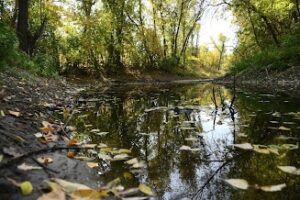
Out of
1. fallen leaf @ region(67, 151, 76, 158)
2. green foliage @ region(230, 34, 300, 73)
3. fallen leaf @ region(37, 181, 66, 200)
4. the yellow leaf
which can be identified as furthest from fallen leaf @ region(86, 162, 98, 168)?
green foliage @ region(230, 34, 300, 73)

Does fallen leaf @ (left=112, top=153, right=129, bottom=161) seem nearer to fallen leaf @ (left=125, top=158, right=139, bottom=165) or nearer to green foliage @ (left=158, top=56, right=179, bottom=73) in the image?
fallen leaf @ (left=125, top=158, right=139, bottom=165)

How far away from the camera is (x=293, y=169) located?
300 cm

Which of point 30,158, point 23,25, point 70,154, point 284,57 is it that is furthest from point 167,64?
point 30,158

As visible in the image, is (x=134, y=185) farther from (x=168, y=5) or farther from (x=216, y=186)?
(x=168, y=5)

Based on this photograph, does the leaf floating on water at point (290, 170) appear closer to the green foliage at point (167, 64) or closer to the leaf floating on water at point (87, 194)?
the leaf floating on water at point (87, 194)

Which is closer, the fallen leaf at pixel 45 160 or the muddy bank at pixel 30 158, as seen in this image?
the muddy bank at pixel 30 158

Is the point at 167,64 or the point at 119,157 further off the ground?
the point at 167,64

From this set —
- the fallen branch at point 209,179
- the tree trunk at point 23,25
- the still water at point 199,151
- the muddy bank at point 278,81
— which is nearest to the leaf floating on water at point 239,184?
the still water at point 199,151

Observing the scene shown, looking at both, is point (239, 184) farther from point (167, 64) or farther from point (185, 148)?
point (167, 64)

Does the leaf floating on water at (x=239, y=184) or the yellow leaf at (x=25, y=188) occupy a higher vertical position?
the yellow leaf at (x=25, y=188)

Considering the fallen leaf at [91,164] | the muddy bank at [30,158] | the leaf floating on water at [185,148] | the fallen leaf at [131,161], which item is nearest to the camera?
the muddy bank at [30,158]

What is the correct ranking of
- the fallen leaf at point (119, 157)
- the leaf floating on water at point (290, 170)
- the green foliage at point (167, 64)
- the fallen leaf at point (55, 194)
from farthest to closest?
the green foliage at point (167, 64) → the fallen leaf at point (119, 157) → the leaf floating on water at point (290, 170) → the fallen leaf at point (55, 194)

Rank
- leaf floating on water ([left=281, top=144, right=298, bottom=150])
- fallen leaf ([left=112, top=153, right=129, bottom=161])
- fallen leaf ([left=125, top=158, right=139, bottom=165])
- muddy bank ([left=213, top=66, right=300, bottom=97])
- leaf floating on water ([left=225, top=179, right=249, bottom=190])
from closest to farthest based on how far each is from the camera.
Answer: leaf floating on water ([left=225, top=179, right=249, bottom=190]) → fallen leaf ([left=125, top=158, right=139, bottom=165]) → fallen leaf ([left=112, top=153, right=129, bottom=161]) → leaf floating on water ([left=281, top=144, right=298, bottom=150]) → muddy bank ([left=213, top=66, right=300, bottom=97])

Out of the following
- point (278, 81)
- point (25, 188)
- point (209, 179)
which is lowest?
point (209, 179)
